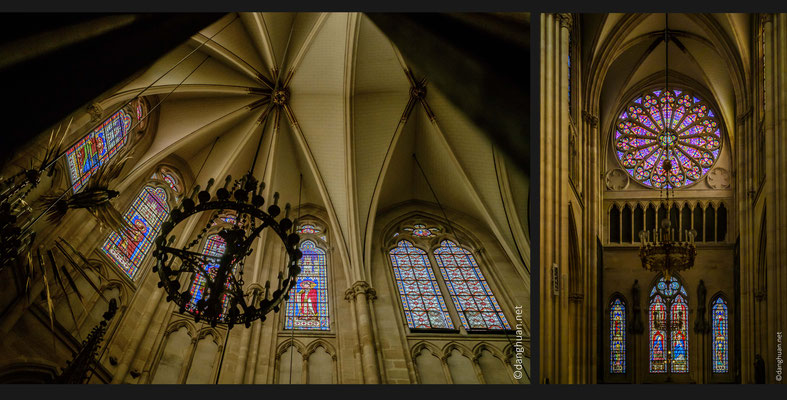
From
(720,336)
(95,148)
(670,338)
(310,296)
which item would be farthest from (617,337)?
(95,148)

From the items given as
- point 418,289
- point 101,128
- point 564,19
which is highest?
point 564,19

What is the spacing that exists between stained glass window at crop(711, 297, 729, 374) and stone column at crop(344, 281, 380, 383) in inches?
470

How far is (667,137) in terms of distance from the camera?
90.0ft

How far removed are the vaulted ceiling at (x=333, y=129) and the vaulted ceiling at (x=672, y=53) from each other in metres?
5.29

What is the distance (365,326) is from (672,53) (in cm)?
1454

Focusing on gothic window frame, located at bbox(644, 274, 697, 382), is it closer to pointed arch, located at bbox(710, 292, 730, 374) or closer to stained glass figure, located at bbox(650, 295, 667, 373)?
stained glass figure, located at bbox(650, 295, 667, 373)

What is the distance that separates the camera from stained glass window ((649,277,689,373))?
25.0m

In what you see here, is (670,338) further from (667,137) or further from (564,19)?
(564,19)

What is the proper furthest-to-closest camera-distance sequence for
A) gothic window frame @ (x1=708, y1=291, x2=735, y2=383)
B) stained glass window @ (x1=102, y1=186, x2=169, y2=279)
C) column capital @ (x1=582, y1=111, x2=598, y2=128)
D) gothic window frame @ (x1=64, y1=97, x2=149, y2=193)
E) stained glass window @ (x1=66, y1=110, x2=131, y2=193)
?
gothic window frame @ (x1=708, y1=291, x2=735, y2=383), column capital @ (x1=582, y1=111, x2=598, y2=128), stained glass window @ (x1=102, y1=186, x2=169, y2=279), stained glass window @ (x1=66, y1=110, x2=131, y2=193), gothic window frame @ (x1=64, y1=97, x2=149, y2=193)

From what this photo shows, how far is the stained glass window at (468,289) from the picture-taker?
666 inches

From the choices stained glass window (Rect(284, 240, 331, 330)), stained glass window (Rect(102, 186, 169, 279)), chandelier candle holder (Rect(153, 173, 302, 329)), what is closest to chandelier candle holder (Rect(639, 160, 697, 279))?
stained glass window (Rect(284, 240, 331, 330))

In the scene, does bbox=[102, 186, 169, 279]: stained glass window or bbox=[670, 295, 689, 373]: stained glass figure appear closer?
bbox=[102, 186, 169, 279]: stained glass window

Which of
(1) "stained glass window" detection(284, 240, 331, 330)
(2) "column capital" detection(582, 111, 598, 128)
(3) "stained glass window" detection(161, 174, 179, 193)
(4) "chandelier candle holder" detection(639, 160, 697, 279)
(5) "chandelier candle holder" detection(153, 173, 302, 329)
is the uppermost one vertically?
(2) "column capital" detection(582, 111, 598, 128)

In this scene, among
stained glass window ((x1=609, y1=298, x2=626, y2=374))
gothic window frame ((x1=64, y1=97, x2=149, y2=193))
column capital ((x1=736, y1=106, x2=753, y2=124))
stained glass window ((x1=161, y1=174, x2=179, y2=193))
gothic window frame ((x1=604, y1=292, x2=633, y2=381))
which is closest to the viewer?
gothic window frame ((x1=64, y1=97, x2=149, y2=193))
